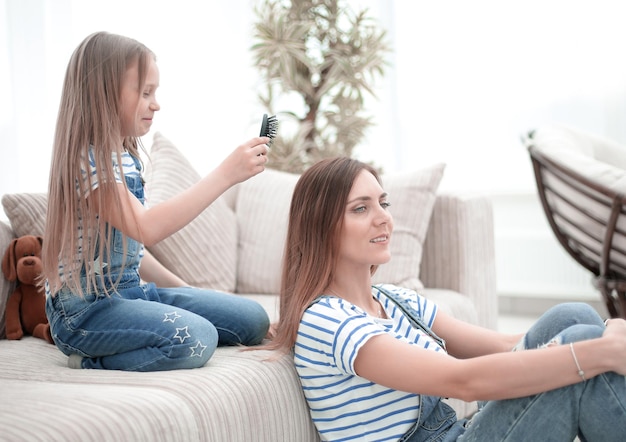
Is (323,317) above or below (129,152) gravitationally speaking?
below

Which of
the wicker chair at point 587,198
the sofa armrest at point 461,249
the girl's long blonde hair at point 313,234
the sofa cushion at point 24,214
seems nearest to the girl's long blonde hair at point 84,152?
the girl's long blonde hair at point 313,234

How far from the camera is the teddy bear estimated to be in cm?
190

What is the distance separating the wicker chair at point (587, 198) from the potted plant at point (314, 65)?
0.89 m

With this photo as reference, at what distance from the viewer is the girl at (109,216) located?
58.0 inches

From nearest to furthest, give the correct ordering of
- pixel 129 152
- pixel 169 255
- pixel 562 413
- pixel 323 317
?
1. pixel 562 413
2. pixel 323 317
3. pixel 129 152
4. pixel 169 255

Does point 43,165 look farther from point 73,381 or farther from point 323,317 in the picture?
point 323,317

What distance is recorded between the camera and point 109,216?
1.48m

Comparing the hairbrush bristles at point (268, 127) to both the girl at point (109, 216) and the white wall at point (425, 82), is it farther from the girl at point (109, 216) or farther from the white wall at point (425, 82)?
the white wall at point (425, 82)

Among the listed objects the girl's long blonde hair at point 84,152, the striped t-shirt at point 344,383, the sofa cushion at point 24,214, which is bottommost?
the striped t-shirt at point 344,383

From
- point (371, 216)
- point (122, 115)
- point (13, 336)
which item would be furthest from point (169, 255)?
point (371, 216)

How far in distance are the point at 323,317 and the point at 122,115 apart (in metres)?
0.62

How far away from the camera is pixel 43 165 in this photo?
9.46ft

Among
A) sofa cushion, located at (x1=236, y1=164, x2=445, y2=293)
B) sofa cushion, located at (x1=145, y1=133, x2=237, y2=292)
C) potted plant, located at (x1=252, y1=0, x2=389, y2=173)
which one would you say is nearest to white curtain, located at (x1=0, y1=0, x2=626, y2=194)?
→ potted plant, located at (x1=252, y1=0, x2=389, y2=173)

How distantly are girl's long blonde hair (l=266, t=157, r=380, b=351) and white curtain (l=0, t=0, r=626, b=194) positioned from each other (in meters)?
1.65
